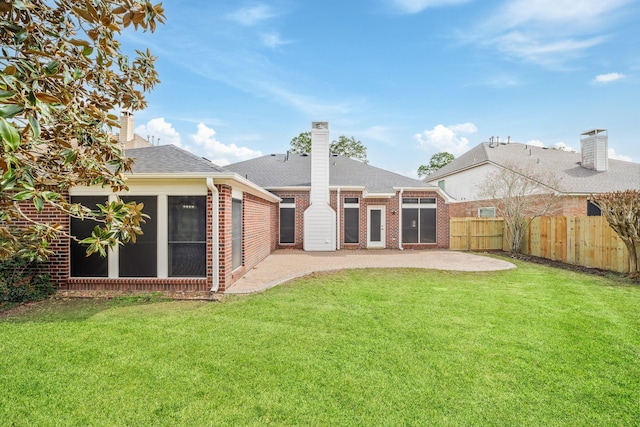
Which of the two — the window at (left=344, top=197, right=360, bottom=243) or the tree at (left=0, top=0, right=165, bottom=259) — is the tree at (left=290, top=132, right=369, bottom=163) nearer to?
the window at (left=344, top=197, right=360, bottom=243)

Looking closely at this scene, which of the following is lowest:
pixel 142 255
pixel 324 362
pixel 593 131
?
pixel 324 362

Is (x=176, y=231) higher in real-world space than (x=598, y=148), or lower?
lower

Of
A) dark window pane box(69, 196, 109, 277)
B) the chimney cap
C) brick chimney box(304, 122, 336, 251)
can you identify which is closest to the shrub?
dark window pane box(69, 196, 109, 277)

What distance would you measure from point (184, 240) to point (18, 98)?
5651mm

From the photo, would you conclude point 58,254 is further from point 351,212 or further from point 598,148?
point 598,148

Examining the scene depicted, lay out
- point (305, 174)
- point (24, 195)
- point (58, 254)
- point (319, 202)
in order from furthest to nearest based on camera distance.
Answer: point (305, 174) < point (319, 202) < point (58, 254) < point (24, 195)

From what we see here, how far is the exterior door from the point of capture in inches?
620

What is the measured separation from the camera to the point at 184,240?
709 centimetres

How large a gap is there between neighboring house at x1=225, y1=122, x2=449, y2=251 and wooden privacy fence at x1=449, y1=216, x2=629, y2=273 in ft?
3.44

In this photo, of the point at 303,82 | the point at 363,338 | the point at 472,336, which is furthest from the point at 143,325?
the point at 303,82

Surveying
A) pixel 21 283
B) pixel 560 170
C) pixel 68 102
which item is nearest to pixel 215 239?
pixel 21 283

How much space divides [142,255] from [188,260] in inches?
40.1

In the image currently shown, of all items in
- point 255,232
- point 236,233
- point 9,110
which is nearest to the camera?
point 9,110

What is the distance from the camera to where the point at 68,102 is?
2.49 meters
